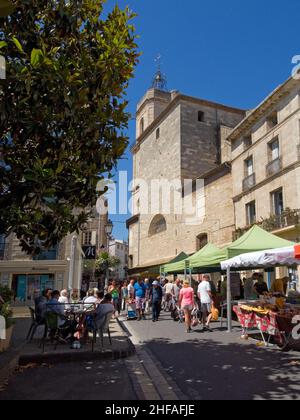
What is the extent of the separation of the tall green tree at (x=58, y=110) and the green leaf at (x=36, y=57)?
2 centimetres

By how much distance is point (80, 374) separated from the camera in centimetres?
579

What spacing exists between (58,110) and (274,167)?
638 inches

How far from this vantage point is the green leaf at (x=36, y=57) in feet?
14.1

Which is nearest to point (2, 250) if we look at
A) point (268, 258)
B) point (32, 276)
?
point (32, 276)

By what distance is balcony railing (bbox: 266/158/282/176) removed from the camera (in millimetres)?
18656

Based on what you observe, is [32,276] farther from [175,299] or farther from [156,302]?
[156,302]

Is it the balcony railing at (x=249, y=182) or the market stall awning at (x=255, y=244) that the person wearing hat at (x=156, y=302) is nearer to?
the market stall awning at (x=255, y=244)

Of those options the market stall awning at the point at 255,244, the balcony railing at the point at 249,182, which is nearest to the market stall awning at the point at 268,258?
the market stall awning at the point at 255,244

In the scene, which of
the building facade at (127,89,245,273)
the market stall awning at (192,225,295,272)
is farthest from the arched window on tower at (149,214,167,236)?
the market stall awning at (192,225,295,272)

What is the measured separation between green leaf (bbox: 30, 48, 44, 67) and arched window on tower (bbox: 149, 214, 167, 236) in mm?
29181

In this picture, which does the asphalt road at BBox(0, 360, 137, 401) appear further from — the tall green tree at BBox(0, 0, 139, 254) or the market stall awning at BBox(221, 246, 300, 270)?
the market stall awning at BBox(221, 246, 300, 270)

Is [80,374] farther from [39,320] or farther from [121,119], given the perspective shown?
[121,119]
